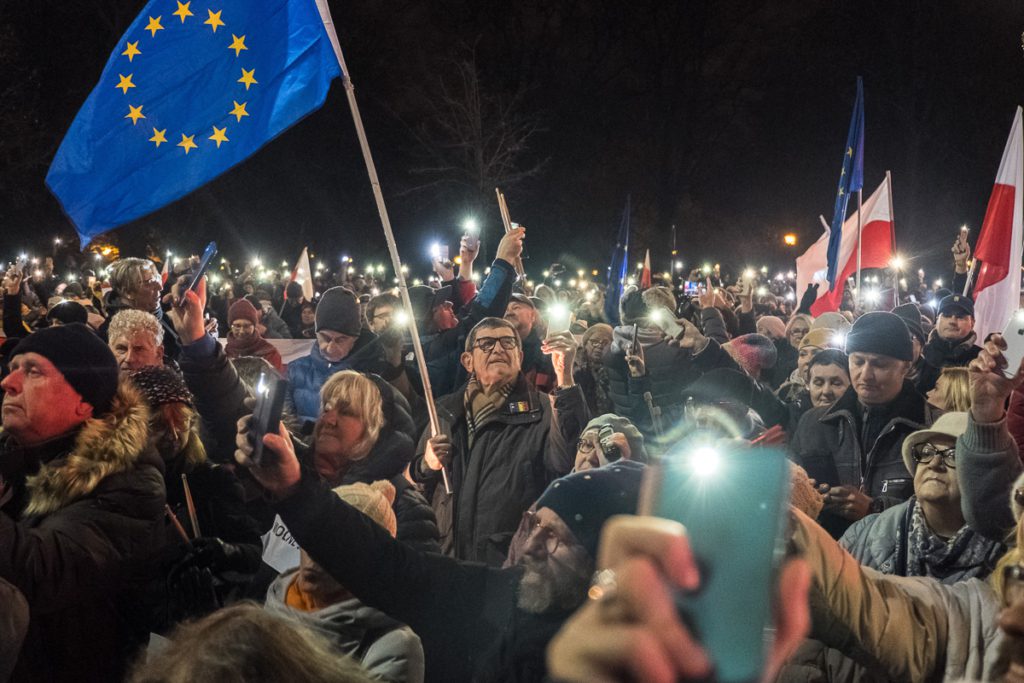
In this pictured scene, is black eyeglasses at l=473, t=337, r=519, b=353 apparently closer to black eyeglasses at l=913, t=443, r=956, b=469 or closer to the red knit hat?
black eyeglasses at l=913, t=443, r=956, b=469

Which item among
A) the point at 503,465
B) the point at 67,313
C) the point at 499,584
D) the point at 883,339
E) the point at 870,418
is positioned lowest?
the point at 499,584

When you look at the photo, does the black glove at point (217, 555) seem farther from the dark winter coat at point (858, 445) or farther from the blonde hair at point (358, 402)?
the dark winter coat at point (858, 445)

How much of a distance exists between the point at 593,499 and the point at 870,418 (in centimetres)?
270

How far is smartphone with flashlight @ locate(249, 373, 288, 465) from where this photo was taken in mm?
2412

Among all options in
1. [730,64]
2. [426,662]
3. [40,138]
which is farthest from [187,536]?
[730,64]

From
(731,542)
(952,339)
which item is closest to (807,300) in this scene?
(952,339)

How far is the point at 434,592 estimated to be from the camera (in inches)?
117

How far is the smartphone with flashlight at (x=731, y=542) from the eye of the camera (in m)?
0.97

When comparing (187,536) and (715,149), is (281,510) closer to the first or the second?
(187,536)

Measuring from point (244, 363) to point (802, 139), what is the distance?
3934 centimetres

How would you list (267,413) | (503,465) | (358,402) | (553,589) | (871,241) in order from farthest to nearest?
(871,241) → (503,465) → (358,402) → (553,589) → (267,413)

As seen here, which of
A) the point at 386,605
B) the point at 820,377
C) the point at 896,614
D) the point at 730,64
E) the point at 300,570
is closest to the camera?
the point at 896,614

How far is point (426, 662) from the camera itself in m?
3.06

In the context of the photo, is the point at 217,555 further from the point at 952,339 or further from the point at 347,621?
the point at 952,339
